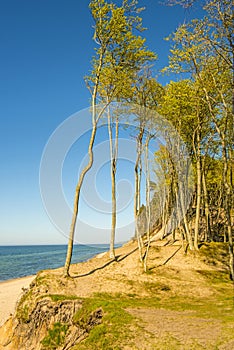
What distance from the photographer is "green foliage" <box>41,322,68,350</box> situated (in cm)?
1230

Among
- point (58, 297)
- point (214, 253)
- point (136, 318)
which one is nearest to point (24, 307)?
point (58, 297)

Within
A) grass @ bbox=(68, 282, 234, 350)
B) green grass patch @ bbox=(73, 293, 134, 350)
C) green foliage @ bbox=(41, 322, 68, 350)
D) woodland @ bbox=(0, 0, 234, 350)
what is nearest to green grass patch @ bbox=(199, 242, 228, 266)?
woodland @ bbox=(0, 0, 234, 350)

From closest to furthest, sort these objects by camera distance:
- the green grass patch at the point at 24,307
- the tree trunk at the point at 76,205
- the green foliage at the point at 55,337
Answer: the green foliage at the point at 55,337 < the green grass patch at the point at 24,307 < the tree trunk at the point at 76,205

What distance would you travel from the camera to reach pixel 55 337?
41.5ft

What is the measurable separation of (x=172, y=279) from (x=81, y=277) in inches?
226

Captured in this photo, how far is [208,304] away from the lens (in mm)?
13875

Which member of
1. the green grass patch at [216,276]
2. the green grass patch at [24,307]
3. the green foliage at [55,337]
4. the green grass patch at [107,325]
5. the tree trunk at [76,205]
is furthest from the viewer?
the green grass patch at [216,276]

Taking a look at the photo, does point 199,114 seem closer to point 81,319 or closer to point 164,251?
point 164,251

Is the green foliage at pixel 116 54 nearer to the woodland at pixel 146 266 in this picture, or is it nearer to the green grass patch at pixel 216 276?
the woodland at pixel 146 266

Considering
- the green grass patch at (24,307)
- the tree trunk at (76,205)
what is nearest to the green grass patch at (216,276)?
the tree trunk at (76,205)

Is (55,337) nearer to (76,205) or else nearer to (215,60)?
(76,205)

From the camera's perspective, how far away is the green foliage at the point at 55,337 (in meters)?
12.3

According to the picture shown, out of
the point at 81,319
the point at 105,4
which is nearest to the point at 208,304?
the point at 81,319

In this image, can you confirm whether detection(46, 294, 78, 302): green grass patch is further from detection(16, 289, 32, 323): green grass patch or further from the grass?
detection(16, 289, 32, 323): green grass patch
